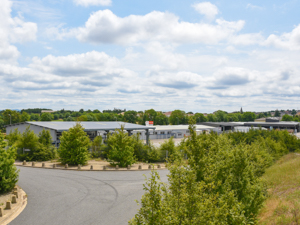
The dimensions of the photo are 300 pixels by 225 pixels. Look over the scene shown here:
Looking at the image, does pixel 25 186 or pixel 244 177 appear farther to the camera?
pixel 25 186

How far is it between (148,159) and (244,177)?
20.6 meters

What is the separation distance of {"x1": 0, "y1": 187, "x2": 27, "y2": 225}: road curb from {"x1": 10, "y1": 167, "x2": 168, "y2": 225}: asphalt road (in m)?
0.24

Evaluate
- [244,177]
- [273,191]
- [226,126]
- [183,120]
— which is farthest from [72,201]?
[183,120]

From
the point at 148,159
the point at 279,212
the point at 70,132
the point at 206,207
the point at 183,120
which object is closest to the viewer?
the point at 206,207

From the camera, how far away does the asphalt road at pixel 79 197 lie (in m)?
10.9

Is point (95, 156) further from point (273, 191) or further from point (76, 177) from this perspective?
point (273, 191)

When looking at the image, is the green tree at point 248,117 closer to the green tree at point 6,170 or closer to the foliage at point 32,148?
the foliage at point 32,148

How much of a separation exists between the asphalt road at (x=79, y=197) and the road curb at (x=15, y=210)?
0.24m

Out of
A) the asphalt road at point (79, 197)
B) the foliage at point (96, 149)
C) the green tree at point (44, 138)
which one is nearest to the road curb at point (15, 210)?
the asphalt road at point (79, 197)

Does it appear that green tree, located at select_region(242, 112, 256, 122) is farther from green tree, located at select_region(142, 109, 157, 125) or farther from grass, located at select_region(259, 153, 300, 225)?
grass, located at select_region(259, 153, 300, 225)

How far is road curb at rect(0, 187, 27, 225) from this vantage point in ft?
35.3

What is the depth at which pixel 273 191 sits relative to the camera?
13977 millimetres

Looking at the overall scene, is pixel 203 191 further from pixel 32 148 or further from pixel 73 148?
pixel 32 148

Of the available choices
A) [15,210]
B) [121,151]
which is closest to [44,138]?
[121,151]
